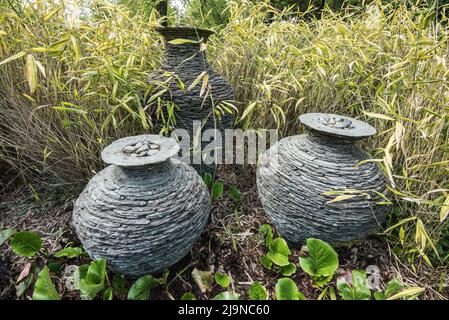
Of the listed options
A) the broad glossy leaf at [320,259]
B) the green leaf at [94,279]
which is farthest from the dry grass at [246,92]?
the green leaf at [94,279]

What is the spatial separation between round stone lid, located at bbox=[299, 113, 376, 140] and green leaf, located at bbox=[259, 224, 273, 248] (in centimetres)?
42

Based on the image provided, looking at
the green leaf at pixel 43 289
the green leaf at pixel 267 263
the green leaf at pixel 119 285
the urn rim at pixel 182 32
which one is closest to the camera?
the green leaf at pixel 43 289

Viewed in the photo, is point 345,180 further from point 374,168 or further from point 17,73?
point 17,73

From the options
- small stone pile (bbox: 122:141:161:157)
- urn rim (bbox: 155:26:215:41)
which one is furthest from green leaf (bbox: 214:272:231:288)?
urn rim (bbox: 155:26:215:41)

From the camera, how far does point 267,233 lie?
41.8 inches

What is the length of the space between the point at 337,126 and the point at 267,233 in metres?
0.49

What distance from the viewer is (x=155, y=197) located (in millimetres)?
821

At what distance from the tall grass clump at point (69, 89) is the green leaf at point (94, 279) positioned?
1.59 ft

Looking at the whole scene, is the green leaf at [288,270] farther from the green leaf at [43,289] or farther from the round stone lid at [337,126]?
the green leaf at [43,289]

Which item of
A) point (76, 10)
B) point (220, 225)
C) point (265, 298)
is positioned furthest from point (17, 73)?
point (265, 298)

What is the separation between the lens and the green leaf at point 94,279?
→ 2.56 feet

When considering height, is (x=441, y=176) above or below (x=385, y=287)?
above
